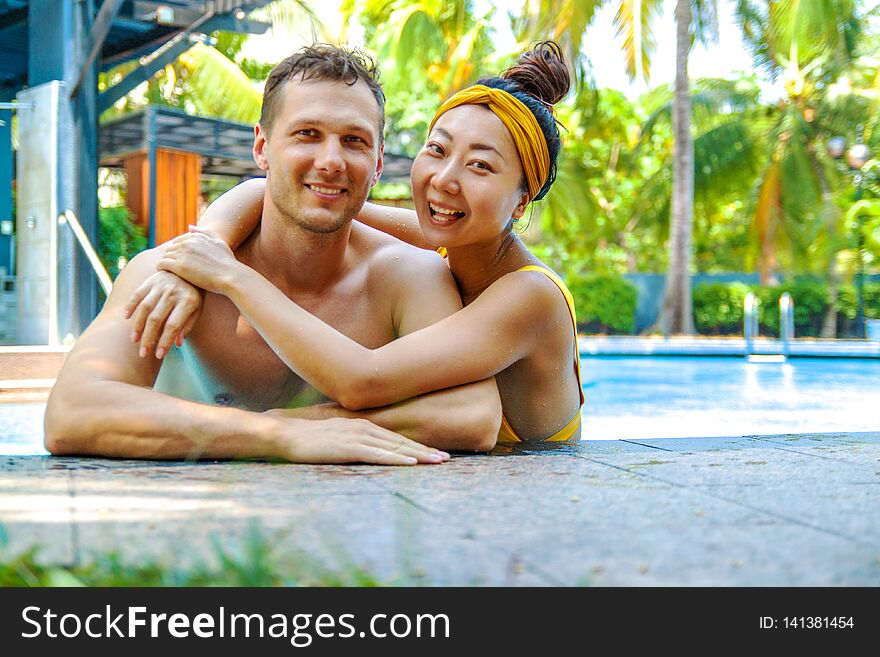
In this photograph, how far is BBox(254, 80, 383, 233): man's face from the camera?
2736 mm

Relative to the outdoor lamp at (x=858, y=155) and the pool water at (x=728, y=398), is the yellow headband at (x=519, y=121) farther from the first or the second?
the outdoor lamp at (x=858, y=155)

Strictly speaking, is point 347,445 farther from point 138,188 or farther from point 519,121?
point 138,188

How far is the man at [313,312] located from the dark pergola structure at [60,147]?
23.2ft

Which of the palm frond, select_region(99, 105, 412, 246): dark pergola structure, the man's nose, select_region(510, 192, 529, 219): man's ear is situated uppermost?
the palm frond

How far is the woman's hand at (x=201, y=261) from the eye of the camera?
265 centimetres

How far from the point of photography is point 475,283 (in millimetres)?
3150

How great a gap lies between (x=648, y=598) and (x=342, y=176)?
179cm

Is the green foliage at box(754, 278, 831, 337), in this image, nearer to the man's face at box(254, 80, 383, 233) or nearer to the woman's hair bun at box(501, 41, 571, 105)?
the woman's hair bun at box(501, 41, 571, 105)

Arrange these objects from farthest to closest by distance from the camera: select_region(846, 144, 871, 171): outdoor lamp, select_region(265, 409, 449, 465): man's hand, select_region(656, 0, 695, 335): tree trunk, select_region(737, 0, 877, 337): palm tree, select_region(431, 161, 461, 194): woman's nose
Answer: select_region(737, 0, 877, 337): palm tree → select_region(656, 0, 695, 335): tree trunk → select_region(846, 144, 871, 171): outdoor lamp → select_region(431, 161, 461, 194): woman's nose → select_region(265, 409, 449, 465): man's hand

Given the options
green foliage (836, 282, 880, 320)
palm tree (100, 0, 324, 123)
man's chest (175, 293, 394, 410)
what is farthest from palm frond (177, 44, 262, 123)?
man's chest (175, 293, 394, 410)

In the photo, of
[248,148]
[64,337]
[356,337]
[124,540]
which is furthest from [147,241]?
[124,540]

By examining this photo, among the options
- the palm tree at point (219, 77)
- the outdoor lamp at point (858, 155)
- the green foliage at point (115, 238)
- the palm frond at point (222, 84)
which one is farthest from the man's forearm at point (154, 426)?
the outdoor lamp at point (858, 155)

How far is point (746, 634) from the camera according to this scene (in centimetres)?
121

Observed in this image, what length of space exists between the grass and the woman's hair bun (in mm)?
2109
